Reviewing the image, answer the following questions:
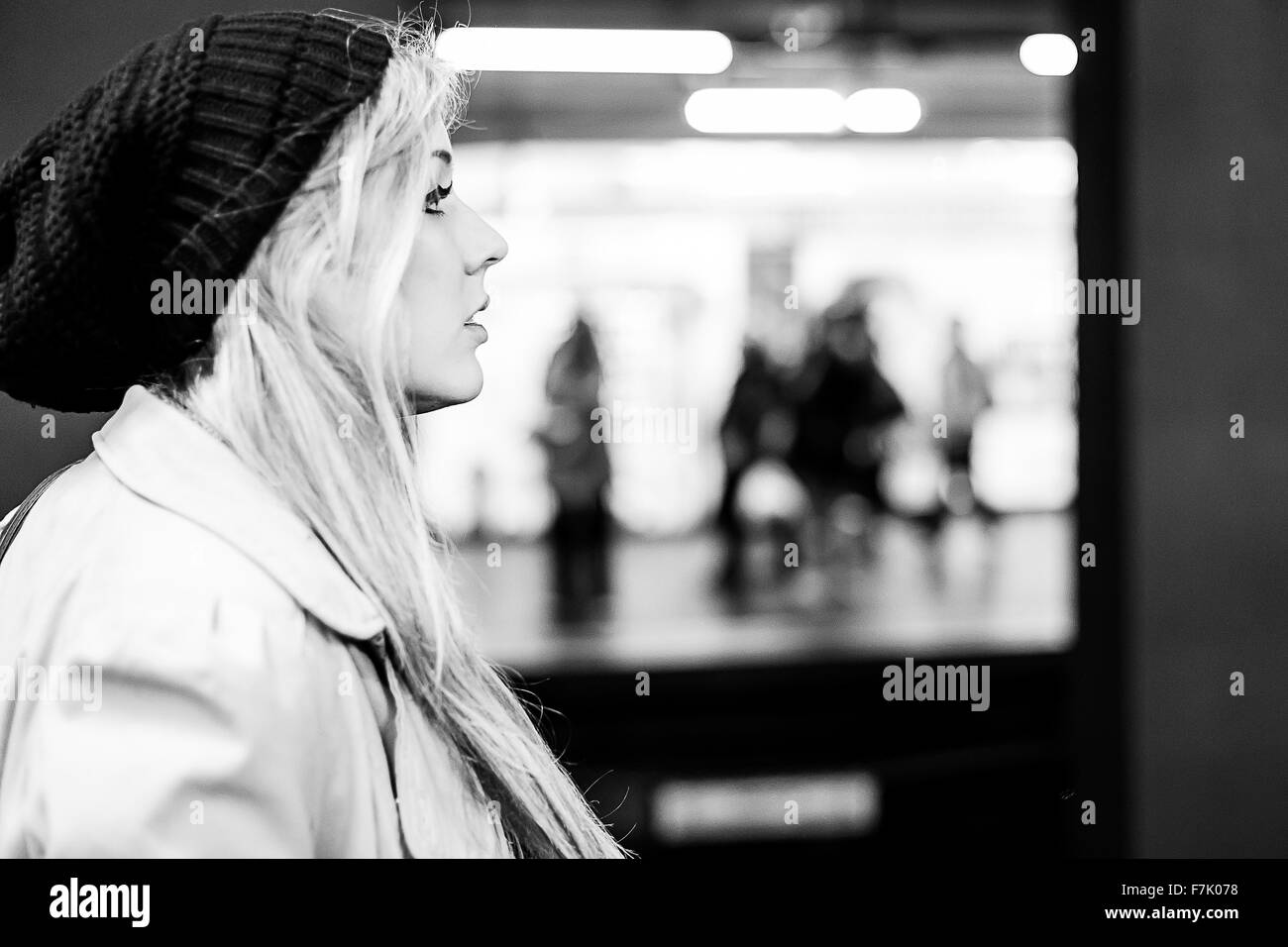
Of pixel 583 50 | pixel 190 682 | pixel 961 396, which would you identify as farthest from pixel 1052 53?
pixel 961 396

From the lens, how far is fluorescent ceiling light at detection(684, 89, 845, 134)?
5699 mm

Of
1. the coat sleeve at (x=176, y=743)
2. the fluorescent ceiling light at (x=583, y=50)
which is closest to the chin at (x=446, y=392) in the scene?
the coat sleeve at (x=176, y=743)

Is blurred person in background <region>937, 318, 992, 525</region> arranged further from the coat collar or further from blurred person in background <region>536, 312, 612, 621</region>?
the coat collar

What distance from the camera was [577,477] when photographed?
5.10m

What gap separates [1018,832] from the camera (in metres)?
2.90

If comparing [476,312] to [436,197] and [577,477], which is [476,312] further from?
[577,477]

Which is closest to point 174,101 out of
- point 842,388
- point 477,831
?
point 477,831

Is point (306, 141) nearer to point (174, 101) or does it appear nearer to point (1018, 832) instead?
point (174, 101)

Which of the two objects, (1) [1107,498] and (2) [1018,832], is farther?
(2) [1018,832]

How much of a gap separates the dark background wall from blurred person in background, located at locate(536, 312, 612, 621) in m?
2.82

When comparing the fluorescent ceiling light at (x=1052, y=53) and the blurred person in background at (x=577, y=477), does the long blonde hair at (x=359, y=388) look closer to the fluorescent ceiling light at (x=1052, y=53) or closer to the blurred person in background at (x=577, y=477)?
the fluorescent ceiling light at (x=1052, y=53)

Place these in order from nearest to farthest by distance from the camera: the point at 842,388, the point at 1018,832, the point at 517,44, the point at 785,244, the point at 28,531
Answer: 1. the point at 28,531
2. the point at 517,44
3. the point at 1018,832
4. the point at 842,388
5. the point at 785,244

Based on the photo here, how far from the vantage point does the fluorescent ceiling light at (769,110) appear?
570cm

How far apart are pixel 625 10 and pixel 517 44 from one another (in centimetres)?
53
